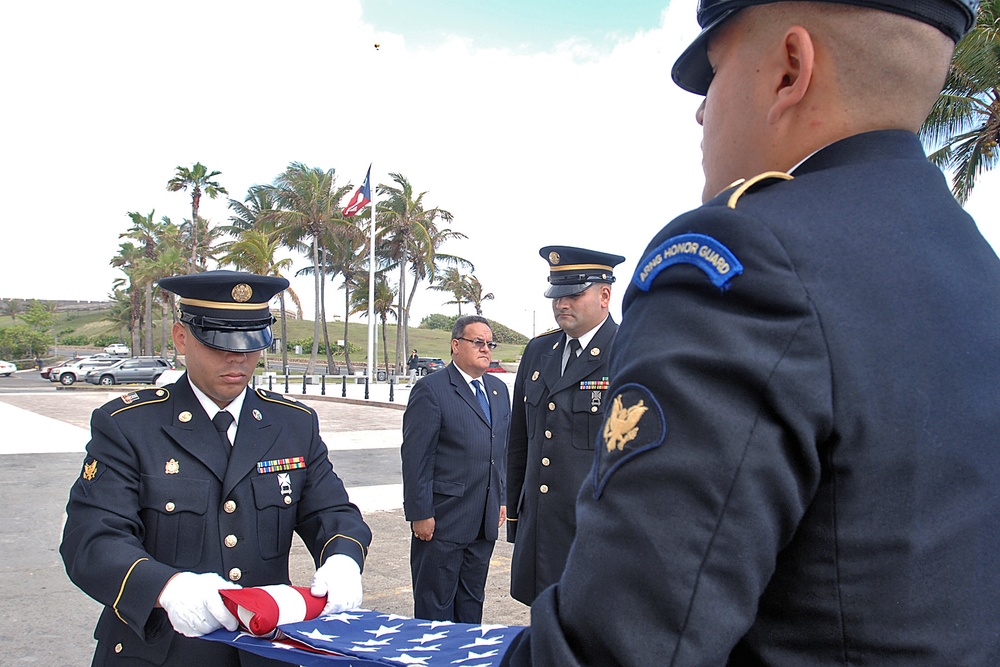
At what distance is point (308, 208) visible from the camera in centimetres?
3981

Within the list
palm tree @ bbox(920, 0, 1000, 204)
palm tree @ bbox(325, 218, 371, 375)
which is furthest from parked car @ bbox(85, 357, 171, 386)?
palm tree @ bbox(920, 0, 1000, 204)

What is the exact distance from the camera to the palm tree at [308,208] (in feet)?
129

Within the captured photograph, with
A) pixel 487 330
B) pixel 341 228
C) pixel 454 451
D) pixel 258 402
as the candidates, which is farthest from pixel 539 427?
pixel 341 228

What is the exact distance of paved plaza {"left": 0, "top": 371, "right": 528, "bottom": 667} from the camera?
4406 millimetres

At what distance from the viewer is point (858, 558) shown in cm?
81

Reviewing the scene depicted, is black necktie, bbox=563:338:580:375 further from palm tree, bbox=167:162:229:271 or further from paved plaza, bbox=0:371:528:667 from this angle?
palm tree, bbox=167:162:229:271

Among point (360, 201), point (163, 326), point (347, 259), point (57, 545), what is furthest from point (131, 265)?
point (57, 545)

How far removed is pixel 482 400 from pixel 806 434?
434cm

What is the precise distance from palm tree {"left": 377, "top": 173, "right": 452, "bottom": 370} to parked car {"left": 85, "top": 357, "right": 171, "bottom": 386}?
12153 mm

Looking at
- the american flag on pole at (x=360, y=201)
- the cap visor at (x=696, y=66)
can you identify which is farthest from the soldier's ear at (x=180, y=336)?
the american flag on pole at (x=360, y=201)

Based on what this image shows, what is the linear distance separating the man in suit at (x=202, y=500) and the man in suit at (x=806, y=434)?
166cm

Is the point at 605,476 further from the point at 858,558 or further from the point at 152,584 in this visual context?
the point at 152,584

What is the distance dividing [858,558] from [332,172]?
43.3 meters

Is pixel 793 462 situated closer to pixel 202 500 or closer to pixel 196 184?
pixel 202 500
